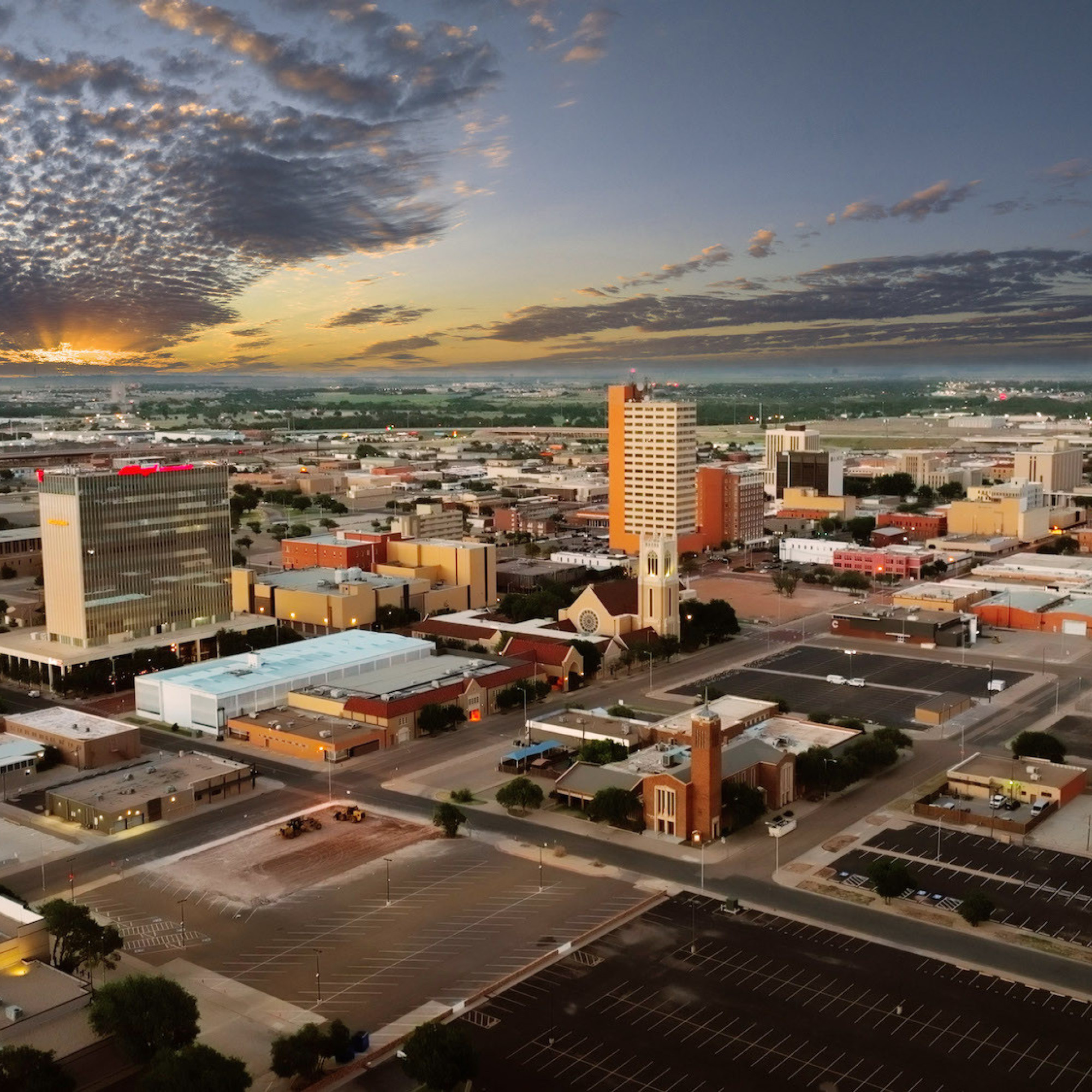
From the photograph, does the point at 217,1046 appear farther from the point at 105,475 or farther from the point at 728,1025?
the point at 105,475

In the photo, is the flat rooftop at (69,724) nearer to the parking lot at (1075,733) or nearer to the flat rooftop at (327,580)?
the flat rooftop at (327,580)

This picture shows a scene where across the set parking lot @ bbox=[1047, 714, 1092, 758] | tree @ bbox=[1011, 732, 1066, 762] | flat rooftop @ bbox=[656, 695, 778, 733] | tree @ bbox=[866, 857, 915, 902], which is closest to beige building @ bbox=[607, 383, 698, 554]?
flat rooftop @ bbox=[656, 695, 778, 733]

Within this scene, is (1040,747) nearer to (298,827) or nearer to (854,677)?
(854,677)

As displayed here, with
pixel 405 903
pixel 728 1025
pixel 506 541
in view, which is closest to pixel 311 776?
pixel 405 903

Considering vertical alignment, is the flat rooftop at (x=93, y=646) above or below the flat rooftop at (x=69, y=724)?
above

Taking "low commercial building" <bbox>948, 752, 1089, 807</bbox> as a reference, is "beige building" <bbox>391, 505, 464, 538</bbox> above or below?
above

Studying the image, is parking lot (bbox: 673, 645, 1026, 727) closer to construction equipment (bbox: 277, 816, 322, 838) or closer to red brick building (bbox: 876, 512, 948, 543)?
construction equipment (bbox: 277, 816, 322, 838)

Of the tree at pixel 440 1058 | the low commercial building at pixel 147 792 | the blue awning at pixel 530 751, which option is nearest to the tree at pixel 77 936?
the tree at pixel 440 1058
